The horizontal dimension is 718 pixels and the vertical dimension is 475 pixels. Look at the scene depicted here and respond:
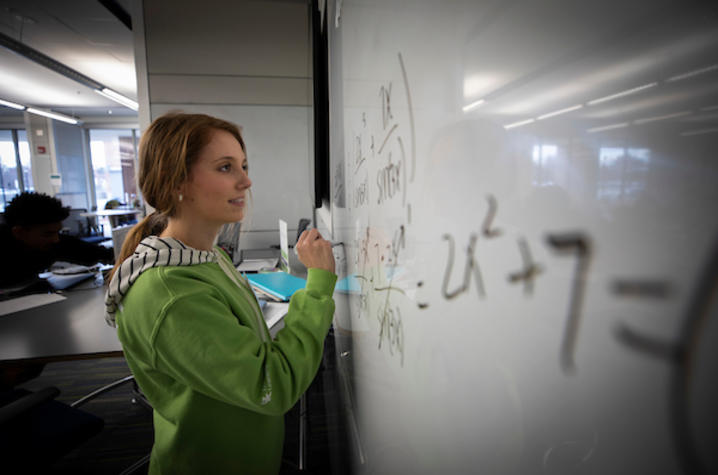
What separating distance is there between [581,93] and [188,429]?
31.5 inches

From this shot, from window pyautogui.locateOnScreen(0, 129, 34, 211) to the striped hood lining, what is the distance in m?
9.40

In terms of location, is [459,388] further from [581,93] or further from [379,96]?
[379,96]

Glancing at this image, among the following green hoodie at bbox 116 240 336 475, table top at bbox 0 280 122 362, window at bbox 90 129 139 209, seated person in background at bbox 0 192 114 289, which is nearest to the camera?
green hoodie at bbox 116 240 336 475

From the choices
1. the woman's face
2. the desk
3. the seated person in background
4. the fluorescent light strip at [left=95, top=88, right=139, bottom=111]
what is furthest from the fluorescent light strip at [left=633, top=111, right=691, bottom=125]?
the desk

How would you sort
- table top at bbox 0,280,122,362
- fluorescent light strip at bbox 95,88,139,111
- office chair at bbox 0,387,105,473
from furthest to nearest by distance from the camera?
fluorescent light strip at bbox 95,88,139,111
table top at bbox 0,280,122,362
office chair at bbox 0,387,105,473

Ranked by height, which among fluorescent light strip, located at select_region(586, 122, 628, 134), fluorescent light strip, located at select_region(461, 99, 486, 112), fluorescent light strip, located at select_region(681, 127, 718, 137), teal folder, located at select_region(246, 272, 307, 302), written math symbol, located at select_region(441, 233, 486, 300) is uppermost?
fluorescent light strip, located at select_region(461, 99, 486, 112)

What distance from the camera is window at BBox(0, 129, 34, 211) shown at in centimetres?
723

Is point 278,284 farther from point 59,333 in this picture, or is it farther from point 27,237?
point 27,237

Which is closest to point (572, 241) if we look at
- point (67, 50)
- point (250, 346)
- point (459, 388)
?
point (459, 388)

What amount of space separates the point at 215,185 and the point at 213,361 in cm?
39

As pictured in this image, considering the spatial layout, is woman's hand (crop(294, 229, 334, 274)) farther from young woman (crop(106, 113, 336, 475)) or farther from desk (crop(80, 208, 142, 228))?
desk (crop(80, 208, 142, 228))

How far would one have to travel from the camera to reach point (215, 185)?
29.5 inches

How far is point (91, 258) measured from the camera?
7.81 ft

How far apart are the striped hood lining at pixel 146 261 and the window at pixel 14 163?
9397 millimetres
